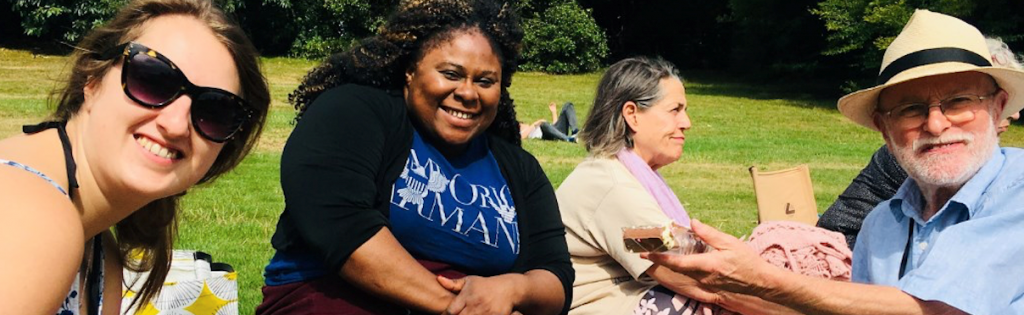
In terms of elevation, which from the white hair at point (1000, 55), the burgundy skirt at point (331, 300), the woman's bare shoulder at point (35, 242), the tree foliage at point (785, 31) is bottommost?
the tree foliage at point (785, 31)

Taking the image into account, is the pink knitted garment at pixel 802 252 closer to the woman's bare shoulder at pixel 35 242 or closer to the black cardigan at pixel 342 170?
the black cardigan at pixel 342 170

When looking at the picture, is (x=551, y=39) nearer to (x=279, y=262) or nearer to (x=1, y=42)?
(x=1, y=42)

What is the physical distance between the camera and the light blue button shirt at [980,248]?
9.82 ft

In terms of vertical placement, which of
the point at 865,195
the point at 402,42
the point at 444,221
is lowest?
the point at 865,195

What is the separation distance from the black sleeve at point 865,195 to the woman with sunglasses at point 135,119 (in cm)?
318

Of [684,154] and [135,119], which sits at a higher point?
[135,119]

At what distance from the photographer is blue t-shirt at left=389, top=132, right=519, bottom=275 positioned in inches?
137

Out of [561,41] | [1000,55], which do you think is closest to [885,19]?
[561,41]

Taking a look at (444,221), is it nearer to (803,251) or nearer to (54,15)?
(803,251)

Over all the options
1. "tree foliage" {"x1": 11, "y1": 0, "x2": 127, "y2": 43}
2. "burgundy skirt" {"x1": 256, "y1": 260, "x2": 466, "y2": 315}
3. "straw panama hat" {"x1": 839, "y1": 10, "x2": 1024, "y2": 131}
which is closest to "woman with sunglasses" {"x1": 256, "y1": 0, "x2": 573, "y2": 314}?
"burgundy skirt" {"x1": 256, "y1": 260, "x2": 466, "y2": 315}

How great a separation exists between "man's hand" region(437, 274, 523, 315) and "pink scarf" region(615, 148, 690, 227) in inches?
40.2

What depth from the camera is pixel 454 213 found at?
351 centimetres

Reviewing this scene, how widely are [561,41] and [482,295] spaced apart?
2672cm

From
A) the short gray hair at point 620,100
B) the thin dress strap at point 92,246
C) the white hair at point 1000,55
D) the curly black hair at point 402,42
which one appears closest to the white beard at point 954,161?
the white hair at point 1000,55
